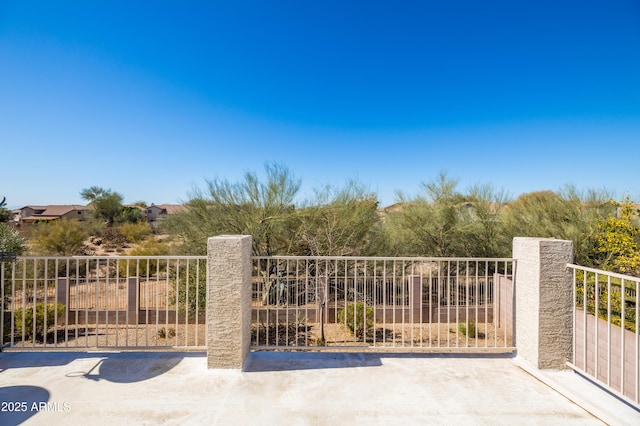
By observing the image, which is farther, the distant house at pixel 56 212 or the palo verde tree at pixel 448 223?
the distant house at pixel 56 212

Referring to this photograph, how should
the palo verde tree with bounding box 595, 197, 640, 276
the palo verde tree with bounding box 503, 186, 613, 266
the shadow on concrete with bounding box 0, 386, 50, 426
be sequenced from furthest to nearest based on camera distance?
the palo verde tree with bounding box 503, 186, 613, 266 → the palo verde tree with bounding box 595, 197, 640, 276 → the shadow on concrete with bounding box 0, 386, 50, 426

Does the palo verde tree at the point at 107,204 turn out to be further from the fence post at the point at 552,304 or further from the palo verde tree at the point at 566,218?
the fence post at the point at 552,304

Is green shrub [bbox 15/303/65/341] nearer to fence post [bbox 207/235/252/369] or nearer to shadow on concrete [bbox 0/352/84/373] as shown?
shadow on concrete [bbox 0/352/84/373]

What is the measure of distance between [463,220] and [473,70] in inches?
231

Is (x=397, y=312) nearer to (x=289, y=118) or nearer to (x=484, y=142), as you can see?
(x=289, y=118)

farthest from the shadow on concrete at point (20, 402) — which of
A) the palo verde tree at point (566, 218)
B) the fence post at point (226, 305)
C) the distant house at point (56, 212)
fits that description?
A: the distant house at point (56, 212)

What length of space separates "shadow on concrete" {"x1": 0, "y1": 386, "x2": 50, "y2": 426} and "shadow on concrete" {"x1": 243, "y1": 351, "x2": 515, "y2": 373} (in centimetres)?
143

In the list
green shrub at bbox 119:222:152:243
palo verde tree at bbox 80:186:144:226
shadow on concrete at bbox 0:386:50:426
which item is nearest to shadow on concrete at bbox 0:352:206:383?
shadow on concrete at bbox 0:386:50:426

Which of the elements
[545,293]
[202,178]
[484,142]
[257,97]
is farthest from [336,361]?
[484,142]

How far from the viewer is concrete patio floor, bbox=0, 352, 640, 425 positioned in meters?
1.89

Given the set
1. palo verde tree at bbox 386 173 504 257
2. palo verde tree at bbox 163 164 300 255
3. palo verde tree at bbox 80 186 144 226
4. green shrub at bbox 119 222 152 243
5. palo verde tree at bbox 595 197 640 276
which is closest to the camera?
palo verde tree at bbox 595 197 640 276

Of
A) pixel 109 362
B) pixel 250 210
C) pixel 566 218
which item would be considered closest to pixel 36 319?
pixel 250 210

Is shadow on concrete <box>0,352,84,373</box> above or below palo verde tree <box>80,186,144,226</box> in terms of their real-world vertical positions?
below

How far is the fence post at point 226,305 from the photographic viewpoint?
2521 millimetres
